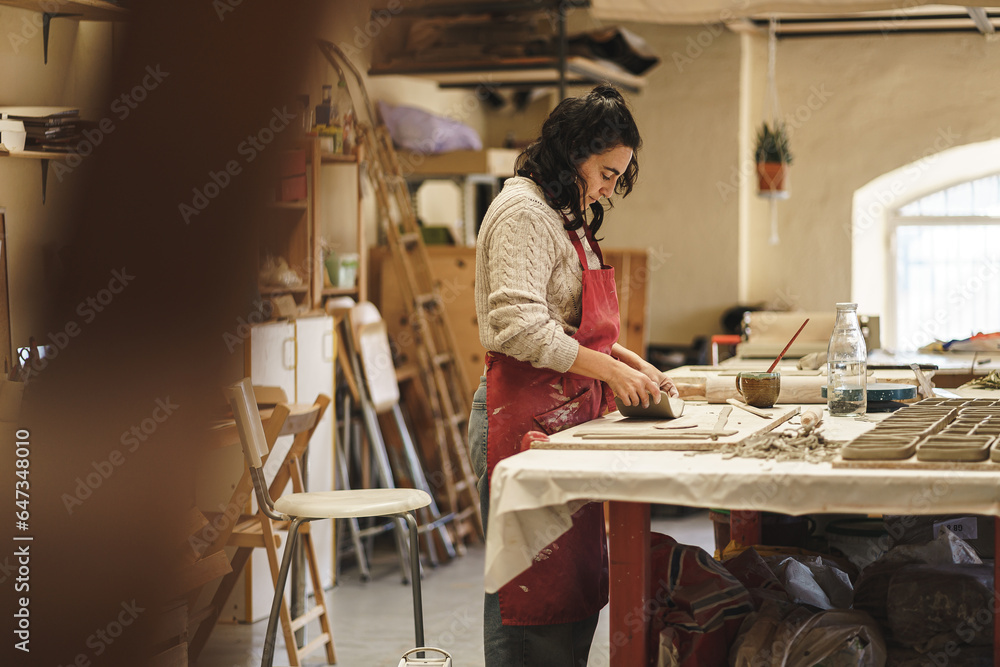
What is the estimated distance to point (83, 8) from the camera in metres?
3.29

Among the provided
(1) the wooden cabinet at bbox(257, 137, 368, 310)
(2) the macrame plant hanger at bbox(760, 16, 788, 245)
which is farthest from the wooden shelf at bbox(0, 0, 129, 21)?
(2) the macrame plant hanger at bbox(760, 16, 788, 245)

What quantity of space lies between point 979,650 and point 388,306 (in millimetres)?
4163

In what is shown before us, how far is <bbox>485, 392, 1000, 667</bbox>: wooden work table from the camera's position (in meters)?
1.77

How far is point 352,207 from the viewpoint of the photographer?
564 centimetres

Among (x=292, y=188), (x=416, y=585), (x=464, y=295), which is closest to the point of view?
(x=416, y=585)

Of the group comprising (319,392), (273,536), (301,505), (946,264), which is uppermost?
(946,264)

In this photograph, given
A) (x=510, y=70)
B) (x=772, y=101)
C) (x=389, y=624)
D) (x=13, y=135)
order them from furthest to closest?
(x=772, y=101), (x=510, y=70), (x=389, y=624), (x=13, y=135)

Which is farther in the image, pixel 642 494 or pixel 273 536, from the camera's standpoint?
pixel 273 536

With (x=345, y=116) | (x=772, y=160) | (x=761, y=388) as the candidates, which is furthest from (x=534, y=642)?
(x=772, y=160)

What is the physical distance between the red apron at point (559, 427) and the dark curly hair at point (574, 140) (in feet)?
0.40

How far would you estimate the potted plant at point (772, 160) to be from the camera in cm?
605

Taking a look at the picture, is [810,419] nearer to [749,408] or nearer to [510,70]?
[749,408]

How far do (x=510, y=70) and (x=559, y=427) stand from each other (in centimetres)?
377

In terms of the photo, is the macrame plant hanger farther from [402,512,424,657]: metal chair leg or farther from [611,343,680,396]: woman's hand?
[402,512,424,657]: metal chair leg
